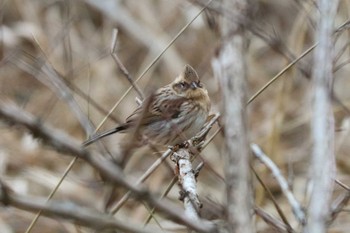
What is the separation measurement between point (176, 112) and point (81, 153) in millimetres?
2466

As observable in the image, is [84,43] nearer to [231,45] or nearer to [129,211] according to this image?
[129,211]

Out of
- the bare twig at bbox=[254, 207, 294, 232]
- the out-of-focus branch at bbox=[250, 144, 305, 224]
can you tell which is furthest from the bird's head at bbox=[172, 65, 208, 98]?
the bare twig at bbox=[254, 207, 294, 232]

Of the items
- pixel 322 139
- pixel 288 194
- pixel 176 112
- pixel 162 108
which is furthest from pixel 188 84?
pixel 322 139

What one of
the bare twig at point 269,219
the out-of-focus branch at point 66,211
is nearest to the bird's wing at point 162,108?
the bare twig at point 269,219

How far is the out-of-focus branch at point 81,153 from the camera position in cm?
121

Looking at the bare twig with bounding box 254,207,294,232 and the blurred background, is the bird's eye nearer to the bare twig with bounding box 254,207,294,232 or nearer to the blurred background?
the blurred background

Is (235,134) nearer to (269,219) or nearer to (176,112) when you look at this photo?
A: (269,219)

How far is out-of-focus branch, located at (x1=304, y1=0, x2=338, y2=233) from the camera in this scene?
4.62 feet

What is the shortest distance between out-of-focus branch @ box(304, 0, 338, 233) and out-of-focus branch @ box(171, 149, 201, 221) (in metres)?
0.77

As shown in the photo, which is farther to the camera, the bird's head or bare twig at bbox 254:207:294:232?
the bird's head

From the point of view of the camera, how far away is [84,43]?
7887 mm

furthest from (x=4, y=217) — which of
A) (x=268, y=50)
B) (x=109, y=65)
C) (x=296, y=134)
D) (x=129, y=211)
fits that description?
(x=268, y=50)

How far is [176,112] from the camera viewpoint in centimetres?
370

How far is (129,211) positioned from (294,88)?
7.41ft
